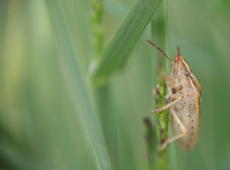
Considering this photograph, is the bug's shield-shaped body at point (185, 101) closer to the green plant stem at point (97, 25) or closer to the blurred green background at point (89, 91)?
the blurred green background at point (89, 91)

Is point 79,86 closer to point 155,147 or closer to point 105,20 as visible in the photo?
point 155,147

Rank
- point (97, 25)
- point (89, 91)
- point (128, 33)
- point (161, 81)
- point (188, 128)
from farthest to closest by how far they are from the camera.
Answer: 1. point (188, 128)
2. point (89, 91)
3. point (97, 25)
4. point (161, 81)
5. point (128, 33)

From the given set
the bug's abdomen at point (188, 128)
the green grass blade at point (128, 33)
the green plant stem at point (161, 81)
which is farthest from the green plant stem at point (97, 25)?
the bug's abdomen at point (188, 128)

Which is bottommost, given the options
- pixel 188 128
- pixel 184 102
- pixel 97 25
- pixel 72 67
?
pixel 188 128

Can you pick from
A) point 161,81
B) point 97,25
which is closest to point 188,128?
point 161,81

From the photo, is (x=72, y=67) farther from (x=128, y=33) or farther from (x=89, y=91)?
(x=128, y=33)

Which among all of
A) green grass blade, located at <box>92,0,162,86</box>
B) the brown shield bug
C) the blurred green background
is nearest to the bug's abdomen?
the brown shield bug
